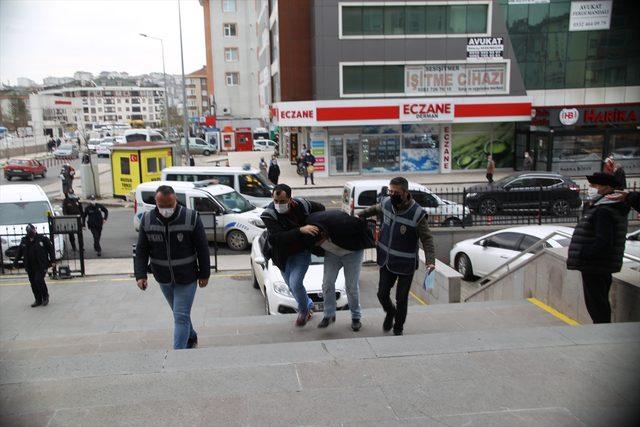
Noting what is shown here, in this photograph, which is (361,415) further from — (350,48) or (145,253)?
(350,48)

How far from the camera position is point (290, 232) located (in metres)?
5.53

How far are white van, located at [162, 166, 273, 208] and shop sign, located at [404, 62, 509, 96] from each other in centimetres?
1561

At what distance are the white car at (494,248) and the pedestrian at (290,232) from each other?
6188mm

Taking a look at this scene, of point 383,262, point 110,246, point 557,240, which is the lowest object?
point 110,246

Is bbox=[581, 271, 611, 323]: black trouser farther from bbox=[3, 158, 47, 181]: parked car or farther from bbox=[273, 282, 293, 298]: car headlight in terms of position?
bbox=[3, 158, 47, 181]: parked car

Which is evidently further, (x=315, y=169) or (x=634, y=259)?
(x=315, y=169)

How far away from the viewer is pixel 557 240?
10.0 metres

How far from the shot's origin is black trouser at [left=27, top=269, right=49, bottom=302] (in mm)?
9680

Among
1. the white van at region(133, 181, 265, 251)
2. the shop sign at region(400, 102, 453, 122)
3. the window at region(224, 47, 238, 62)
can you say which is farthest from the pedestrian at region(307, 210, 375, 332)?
the window at region(224, 47, 238, 62)

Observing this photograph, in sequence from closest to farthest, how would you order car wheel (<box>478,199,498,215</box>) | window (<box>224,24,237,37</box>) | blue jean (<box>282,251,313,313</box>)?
blue jean (<box>282,251,313,313</box>), car wheel (<box>478,199,498,215</box>), window (<box>224,24,237,37</box>)

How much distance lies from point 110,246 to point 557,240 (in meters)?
12.0

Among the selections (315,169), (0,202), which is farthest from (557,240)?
(315,169)

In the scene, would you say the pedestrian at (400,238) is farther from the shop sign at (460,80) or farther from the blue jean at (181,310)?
the shop sign at (460,80)

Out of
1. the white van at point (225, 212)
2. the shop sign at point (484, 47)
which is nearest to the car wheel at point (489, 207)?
the white van at point (225, 212)
